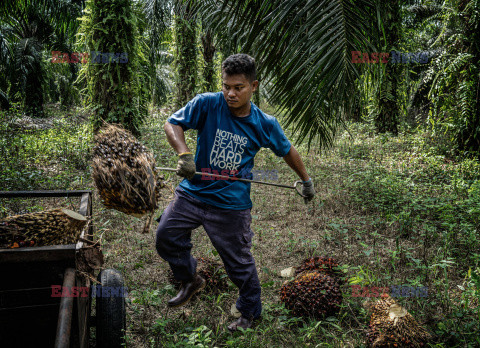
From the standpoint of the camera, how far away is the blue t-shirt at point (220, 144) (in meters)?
2.34

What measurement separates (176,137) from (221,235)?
0.73m

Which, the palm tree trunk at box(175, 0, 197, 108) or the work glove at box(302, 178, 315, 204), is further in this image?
the palm tree trunk at box(175, 0, 197, 108)

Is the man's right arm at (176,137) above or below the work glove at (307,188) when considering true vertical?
above

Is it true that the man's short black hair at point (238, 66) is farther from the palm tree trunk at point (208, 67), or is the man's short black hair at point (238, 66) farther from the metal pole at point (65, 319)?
the palm tree trunk at point (208, 67)

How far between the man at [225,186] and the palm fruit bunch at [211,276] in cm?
48

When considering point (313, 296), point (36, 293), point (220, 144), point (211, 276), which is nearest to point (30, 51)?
point (211, 276)

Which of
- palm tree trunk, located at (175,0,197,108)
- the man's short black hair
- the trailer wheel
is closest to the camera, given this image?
the trailer wheel

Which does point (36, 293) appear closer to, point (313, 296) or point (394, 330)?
point (313, 296)

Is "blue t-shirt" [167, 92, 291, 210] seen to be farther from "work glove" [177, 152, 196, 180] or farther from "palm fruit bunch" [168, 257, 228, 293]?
"palm fruit bunch" [168, 257, 228, 293]

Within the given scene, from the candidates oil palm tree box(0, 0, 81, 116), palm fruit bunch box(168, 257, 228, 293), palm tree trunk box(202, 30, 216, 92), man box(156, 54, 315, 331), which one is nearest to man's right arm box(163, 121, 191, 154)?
man box(156, 54, 315, 331)

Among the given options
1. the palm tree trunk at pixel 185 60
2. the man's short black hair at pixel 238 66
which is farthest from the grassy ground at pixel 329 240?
the palm tree trunk at pixel 185 60

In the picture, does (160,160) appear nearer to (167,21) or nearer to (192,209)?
(192,209)

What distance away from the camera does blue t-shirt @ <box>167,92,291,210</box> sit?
2.34 meters

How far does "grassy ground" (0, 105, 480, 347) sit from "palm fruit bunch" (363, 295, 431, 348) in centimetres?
11
